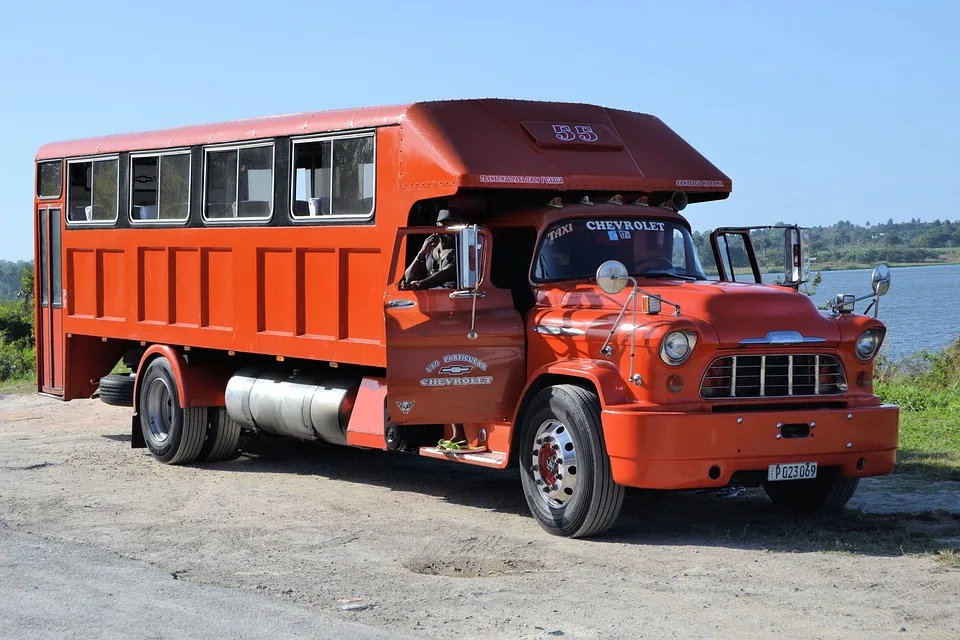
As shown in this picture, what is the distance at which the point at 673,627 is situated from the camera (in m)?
6.84

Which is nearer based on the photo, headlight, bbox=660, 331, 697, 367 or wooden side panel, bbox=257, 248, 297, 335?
headlight, bbox=660, 331, 697, 367

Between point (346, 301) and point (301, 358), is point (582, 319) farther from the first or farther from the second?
point (301, 358)

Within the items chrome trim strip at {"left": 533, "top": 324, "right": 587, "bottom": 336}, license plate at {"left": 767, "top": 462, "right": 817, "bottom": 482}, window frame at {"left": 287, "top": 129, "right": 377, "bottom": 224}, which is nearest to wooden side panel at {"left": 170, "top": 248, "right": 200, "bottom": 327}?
window frame at {"left": 287, "top": 129, "right": 377, "bottom": 224}

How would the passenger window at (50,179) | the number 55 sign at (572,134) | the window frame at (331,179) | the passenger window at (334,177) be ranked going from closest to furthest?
the number 55 sign at (572,134)
the window frame at (331,179)
the passenger window at (334,177)
the passenger window at (50,179)

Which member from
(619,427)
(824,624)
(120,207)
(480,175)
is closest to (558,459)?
(619,427)

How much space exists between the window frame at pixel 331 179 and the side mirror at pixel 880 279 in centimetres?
389

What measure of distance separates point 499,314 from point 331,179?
228cm

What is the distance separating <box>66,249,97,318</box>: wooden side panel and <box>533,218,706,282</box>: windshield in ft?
21.7

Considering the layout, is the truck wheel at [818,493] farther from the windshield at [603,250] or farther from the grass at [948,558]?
the windshield at [603,250]

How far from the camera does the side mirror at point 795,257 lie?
10.7 meters

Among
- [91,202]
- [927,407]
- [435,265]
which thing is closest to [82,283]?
[91,202]

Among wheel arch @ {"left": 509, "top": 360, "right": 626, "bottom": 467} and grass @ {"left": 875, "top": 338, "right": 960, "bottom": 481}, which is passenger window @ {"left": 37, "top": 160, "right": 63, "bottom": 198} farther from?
grass @ {"left": 875, "top": 338, "right": 960, "bottom": 481}

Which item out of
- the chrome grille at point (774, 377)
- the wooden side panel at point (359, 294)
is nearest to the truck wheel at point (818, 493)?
the chrome grille at point (774, 377)

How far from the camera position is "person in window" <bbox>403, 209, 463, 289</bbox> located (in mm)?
10094
